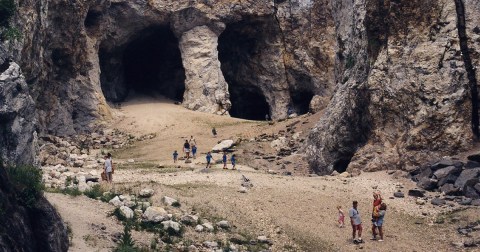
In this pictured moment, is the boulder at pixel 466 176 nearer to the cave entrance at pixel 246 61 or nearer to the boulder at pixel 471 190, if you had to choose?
the boulder at pixel 471 190

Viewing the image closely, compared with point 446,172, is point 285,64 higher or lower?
higher

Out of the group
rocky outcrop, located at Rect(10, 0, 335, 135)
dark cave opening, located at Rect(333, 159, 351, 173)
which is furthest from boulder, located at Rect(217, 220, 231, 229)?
rocky outcrop, located at Rect(10, 0, 335, 135)

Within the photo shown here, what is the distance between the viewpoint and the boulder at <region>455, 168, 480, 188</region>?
28.9 meters

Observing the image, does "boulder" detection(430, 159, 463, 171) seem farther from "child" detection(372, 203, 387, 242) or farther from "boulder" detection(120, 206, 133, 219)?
"boulder" detection(120, 206, 133, 219)

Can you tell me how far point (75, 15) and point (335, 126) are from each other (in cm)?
2191

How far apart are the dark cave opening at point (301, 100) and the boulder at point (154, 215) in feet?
133

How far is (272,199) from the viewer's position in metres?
27.8

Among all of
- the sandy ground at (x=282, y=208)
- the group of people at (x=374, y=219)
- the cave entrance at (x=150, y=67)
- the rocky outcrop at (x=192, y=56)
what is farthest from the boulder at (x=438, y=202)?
the cave entrance at (x=150, y=67)

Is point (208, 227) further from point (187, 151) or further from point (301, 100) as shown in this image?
point (301, 100)

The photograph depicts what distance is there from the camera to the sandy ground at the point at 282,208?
22.9m

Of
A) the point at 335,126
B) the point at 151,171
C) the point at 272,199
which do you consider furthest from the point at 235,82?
the point at 272,199

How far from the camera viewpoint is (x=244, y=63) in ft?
211

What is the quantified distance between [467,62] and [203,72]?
29.3 meters

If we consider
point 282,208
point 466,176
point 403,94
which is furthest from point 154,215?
point 403,94
